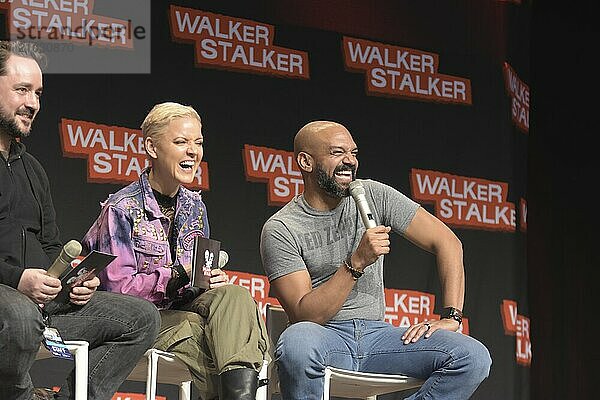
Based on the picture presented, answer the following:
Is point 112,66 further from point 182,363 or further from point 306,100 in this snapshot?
point 182,363


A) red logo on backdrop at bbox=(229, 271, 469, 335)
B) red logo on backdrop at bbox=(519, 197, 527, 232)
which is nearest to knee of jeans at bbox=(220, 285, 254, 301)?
red logo on backdrop at bbox=(229, 271, 469, 335)

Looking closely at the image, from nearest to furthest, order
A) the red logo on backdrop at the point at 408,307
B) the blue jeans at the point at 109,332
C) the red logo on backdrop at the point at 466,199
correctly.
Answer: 1. the blue jeans at the point at 109,332
2. the red logo on backdrop at the point at 408,307
3. the red logo on backdrop at the point at 466,199

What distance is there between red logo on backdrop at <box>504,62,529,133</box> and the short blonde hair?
235 centimetres

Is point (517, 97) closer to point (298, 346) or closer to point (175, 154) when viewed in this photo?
point (175, 154)

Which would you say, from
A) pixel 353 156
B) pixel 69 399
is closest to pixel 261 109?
pixel 353 156

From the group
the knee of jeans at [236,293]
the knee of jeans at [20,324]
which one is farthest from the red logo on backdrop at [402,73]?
the knee of jeans at [20,324]

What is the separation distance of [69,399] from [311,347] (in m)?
0.66

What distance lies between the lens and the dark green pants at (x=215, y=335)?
2.60 m

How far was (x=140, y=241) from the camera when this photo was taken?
2.80 m

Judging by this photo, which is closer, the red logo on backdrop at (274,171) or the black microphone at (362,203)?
the black microphone at (362,203)

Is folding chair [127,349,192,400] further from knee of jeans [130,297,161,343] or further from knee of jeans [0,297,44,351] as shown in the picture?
knee of jeans [0,297,44,351]

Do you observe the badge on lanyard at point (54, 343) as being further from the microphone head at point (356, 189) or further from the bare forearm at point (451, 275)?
the bare forearm at point (451, 275)

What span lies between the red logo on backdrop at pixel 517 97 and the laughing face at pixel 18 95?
283 cm

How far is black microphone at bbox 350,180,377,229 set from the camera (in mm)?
2760
